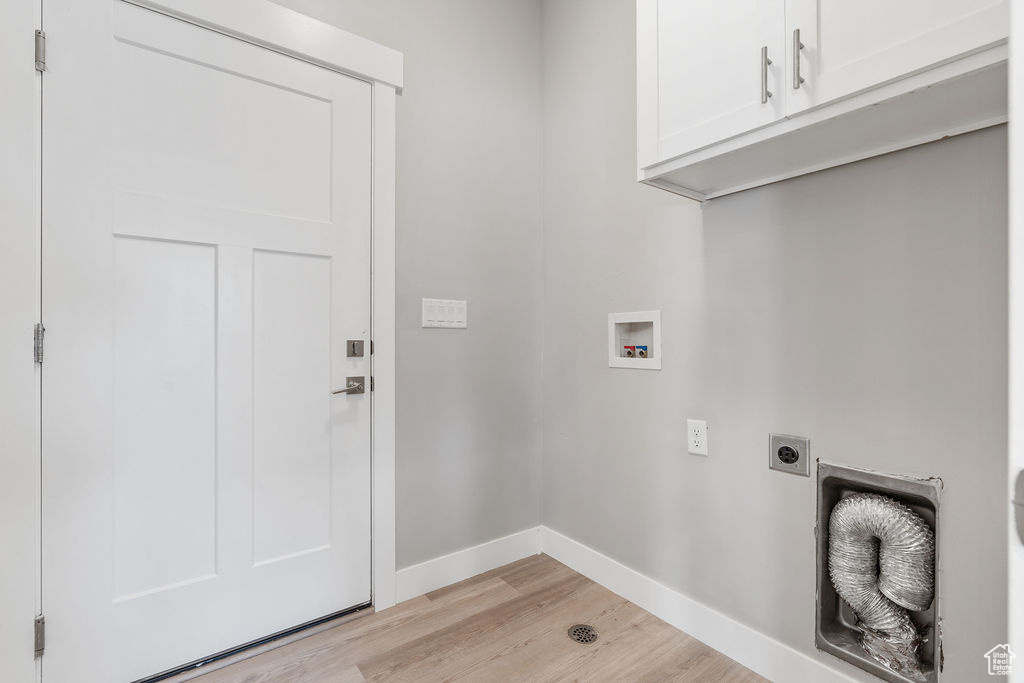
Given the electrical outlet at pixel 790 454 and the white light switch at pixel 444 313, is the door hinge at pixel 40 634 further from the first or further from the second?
the electrical outlet at pixel 790 454

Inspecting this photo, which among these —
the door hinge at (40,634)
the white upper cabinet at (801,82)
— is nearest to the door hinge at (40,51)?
the door hinge at (40,634)

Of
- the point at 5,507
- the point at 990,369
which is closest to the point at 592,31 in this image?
the point at 990,369

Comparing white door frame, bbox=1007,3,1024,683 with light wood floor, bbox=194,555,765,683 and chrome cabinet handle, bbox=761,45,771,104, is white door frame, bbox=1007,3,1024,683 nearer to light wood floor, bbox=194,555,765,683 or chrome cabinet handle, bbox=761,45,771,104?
chrome cabinet handle, bbox=761,45,771,104

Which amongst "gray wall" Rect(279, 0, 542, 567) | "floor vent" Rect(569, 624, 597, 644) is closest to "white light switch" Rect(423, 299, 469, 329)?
"gray wall" Rect(279, 0, 542, 567)

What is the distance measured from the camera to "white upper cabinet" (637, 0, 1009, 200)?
918 mm

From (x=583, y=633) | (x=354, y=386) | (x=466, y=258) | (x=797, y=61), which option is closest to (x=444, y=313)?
(x=466, y=258)

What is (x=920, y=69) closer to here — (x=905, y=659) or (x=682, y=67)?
(x=682, y=67)

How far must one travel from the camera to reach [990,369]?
1092 millimetres

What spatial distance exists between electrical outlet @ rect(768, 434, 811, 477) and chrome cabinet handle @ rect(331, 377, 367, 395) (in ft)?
4.78

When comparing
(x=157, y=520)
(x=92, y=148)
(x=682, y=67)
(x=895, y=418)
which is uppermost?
(x=682, y=67)

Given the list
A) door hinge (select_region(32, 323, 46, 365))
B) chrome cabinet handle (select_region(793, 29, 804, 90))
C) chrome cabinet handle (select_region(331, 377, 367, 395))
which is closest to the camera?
chrome cabinet handle (select_region(793, 29, 804, 90))

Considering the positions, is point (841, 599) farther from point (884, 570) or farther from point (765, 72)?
point (765, 72)

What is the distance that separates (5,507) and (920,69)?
2.40 m

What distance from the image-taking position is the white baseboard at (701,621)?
56.2 inches
